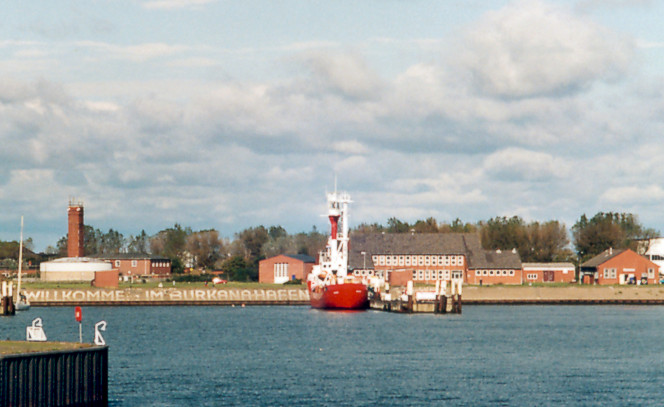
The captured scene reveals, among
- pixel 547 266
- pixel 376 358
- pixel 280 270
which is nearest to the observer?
pixel 376 358

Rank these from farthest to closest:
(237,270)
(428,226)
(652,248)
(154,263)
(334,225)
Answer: (428,226) → (652,248) → (154,263) → (237,270) → (334,225)

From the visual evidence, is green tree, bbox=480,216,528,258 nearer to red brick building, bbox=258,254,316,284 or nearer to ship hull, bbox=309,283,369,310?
red brick building, bbox=258,254,316,284

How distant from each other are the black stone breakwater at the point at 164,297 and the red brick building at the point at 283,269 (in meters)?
19.9

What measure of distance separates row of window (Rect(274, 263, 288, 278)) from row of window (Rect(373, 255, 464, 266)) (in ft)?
45.1

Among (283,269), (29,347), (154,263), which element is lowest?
(29,347)

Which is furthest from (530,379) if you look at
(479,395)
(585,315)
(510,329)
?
(585,315)

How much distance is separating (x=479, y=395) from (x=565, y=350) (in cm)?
2192

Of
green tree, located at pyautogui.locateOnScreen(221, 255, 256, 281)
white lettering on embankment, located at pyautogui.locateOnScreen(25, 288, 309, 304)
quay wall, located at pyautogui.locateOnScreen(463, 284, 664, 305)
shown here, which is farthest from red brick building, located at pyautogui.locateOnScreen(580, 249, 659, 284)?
green tree, located at pyautogui.locateOnScreen(221, 255, 256, 281)

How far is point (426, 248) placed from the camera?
14062 cm

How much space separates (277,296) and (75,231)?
5158cm

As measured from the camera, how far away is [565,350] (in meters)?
64.1

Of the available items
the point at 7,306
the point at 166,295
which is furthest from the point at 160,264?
the point at 7,306

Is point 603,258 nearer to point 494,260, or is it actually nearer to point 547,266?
point 547,266

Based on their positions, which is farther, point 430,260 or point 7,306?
point 430,260
